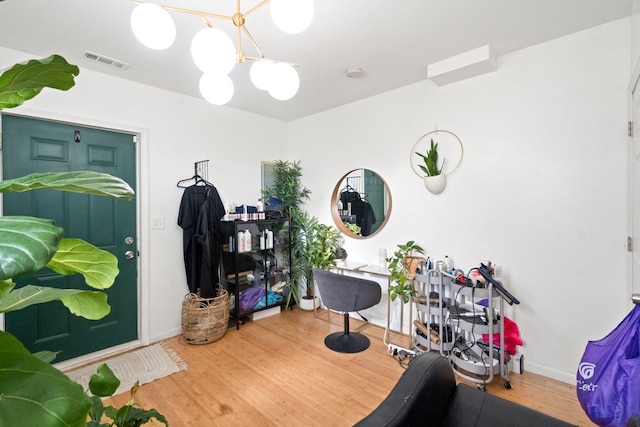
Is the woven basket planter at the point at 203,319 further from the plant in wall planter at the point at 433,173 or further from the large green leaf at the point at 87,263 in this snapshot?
the large green leaf at the point at 87,263

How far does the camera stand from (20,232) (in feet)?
0.94

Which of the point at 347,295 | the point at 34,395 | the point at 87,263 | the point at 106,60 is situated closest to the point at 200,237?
the point at 347,295

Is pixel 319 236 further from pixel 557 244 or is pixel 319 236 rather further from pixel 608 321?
pixel 608 321

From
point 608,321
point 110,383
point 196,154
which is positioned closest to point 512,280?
point 608,321

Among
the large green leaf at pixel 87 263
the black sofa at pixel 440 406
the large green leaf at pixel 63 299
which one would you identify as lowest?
the black sofa at pixel 440 406

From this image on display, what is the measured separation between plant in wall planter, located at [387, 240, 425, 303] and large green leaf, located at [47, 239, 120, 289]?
2.54 m

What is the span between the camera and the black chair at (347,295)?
8.85ft

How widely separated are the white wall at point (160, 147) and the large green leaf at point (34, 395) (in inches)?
117

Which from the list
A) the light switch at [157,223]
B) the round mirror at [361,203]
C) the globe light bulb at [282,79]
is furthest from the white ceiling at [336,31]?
the light switch at [157,223]

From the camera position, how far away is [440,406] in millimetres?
1320

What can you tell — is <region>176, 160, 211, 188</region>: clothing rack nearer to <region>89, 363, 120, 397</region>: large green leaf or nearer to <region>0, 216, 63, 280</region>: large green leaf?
<region>89, 363, 120, 397</region>: large green leaf

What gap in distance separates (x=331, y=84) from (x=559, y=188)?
217cm

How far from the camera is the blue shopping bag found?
130 centimetres

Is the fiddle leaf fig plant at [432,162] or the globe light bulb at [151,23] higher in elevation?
the globe light bulb at [151,23]
